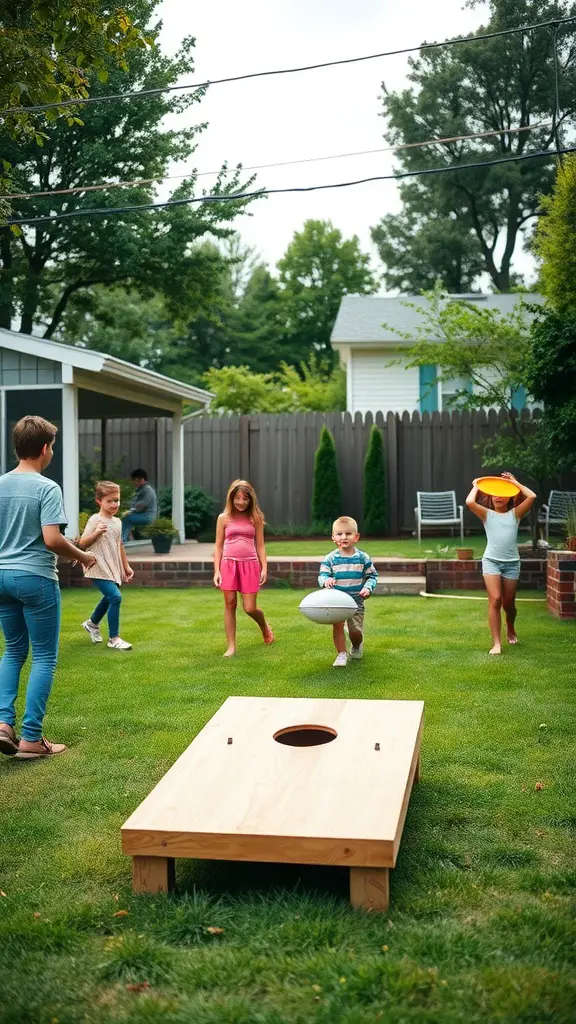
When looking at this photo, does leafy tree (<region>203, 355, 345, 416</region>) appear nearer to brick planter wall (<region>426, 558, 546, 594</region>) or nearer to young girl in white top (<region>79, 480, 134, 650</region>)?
brick planter wall (<region>426, 558, 546, 594</region>)

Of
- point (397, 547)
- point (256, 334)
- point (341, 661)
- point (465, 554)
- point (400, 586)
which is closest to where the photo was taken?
point (341, 661)

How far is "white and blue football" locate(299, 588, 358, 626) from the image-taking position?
6.52 m

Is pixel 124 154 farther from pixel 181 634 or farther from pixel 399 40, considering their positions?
pixel 181 634

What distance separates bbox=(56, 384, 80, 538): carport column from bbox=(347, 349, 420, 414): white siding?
1027 centimetres

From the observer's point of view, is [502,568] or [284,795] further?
[502,568]

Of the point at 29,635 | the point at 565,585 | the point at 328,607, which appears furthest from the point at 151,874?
the point at 565,585

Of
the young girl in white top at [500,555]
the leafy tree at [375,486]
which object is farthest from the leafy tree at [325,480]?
the young girl in white top at [500,555]

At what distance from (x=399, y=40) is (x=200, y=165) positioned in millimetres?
7577

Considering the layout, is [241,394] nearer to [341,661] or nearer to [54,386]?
[54,386]

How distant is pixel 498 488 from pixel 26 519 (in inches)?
161

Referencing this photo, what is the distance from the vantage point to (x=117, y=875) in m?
3.59

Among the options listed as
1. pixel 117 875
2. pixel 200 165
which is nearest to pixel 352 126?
pixel 200 165

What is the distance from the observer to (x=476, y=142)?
29.1 m

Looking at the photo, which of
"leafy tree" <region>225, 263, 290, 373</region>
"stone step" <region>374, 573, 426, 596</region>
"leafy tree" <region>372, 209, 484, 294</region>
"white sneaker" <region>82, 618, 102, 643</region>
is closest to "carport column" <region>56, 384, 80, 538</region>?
"stone step" <region>374, 573, 426, 596</region>
